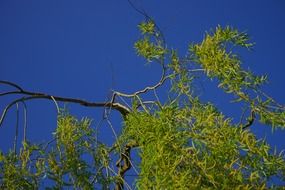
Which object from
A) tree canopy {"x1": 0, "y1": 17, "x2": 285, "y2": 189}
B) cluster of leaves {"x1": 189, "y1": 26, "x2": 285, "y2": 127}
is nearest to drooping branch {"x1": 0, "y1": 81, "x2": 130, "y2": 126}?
tree canopy {"x1": 0, "y1": 17, "x2": 285, "y2": 189}

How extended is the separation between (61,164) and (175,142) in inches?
16.0

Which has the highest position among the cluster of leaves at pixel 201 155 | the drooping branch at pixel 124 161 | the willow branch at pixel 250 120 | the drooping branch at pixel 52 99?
the drooping branch at pixel 52 99

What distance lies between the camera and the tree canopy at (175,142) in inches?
44.4

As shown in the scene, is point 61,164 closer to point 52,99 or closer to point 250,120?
point 52,99

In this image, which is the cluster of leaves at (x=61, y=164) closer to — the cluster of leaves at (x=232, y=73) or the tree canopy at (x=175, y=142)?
the tree canopy at (x=175, y=142)

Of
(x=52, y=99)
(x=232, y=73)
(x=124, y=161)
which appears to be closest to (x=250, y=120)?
(x=232, y=73)

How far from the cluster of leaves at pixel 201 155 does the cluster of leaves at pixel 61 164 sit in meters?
0.26

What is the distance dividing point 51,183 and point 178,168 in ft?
1.39

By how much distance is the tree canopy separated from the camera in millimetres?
1128

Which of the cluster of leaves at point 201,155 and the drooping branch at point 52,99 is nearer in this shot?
the cluster of leaves at point 201,155

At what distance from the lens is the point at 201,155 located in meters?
1.18

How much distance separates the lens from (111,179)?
1473 mm

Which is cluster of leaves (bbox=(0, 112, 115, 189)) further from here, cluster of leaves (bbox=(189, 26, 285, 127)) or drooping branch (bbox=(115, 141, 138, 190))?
cluster of leaves (bbox=(189, 26, 285, 127))

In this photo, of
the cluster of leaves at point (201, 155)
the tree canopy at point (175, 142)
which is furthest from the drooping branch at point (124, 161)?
the cluster of leaves at point (201, 155)
